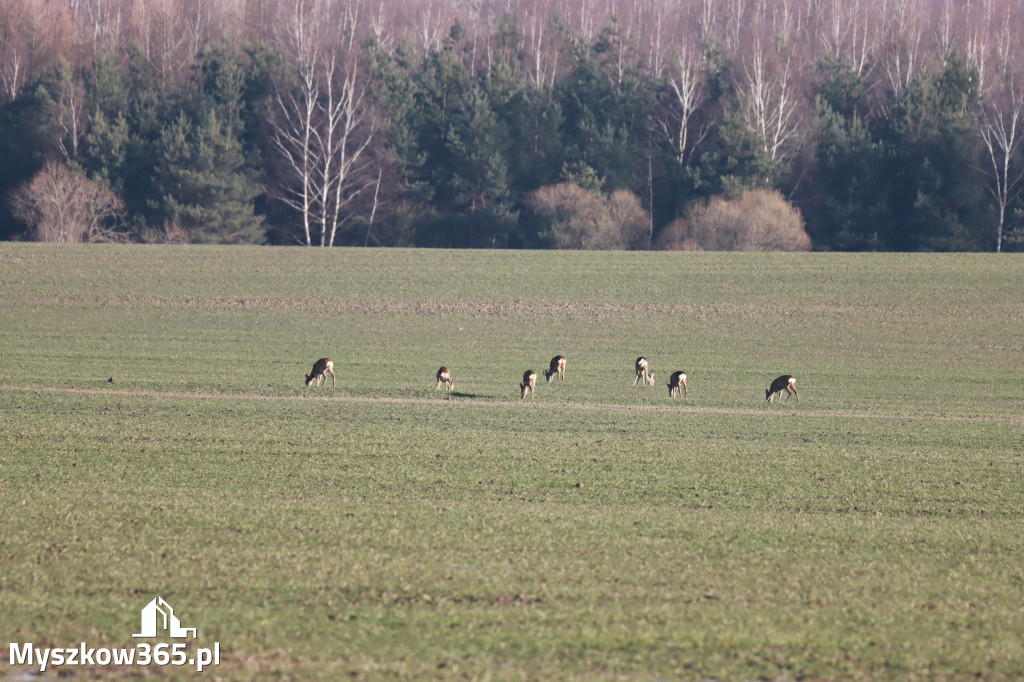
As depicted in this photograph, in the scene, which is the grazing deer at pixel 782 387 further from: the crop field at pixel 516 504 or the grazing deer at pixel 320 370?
the grazing deer at pixel 320 370

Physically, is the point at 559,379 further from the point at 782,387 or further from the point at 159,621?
the point at 159,621

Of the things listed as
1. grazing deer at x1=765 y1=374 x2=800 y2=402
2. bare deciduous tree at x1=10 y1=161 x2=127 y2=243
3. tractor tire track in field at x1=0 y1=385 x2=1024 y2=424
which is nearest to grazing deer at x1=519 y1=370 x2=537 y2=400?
tractor tire track in field at x1=0 y1=385 x2=1024 y2=424

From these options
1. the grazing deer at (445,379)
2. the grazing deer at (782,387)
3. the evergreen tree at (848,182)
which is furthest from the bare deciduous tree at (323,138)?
the grazing deer at (782,387)

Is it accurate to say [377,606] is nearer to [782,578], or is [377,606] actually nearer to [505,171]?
[782,578]

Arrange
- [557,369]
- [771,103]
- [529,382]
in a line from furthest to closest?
1. [771,103]
2. [557,369]
3. [529,382]

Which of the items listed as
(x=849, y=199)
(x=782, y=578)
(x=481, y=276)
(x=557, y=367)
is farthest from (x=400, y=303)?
(x=849, y=199)

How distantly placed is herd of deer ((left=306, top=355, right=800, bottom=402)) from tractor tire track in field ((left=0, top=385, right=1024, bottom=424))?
70cm

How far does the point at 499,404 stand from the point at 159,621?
14816 mm

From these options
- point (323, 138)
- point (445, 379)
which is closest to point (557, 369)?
point (445, 379)

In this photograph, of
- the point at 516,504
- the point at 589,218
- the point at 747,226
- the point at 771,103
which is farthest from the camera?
the point at 771,103

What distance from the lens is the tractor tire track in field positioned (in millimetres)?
21297

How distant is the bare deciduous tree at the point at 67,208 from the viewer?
199 feet

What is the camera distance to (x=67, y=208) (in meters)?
61.4

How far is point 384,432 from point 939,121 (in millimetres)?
55296
